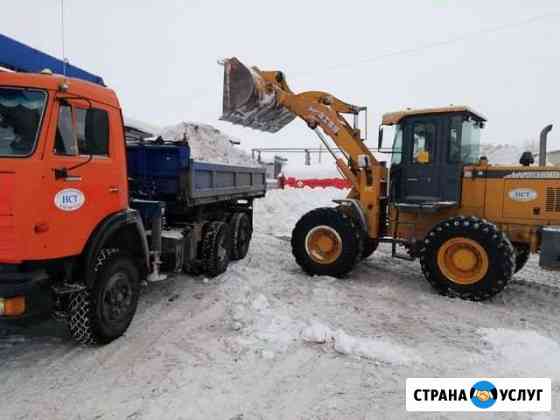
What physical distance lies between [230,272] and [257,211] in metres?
6.76

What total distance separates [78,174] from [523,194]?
5.92 meters

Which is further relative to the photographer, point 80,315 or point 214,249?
point 214,249

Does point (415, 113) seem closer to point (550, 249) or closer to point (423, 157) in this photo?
point (423, 157)

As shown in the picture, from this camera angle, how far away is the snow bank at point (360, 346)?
4.10 m

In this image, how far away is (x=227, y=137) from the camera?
12.4m

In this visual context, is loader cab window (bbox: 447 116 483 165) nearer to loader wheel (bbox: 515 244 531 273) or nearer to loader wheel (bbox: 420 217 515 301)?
loader wheel (bbox: 420 217 515 301)

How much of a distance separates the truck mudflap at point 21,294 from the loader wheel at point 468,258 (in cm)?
490

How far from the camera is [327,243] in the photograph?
23.6ft

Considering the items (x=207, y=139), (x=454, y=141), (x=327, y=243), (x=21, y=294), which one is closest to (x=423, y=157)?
(x=454, y=141)

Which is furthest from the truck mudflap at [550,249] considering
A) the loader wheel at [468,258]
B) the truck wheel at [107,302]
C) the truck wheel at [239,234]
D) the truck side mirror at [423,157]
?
the truck wheel at [107,302]

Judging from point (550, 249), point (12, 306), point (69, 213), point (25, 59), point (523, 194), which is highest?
point (25, 59)

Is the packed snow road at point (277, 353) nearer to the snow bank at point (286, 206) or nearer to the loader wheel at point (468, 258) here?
the loader wheel at point (468, 258)

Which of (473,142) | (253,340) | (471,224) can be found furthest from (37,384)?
(473,142)

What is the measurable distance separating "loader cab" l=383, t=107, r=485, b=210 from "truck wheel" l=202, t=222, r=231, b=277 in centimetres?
296
